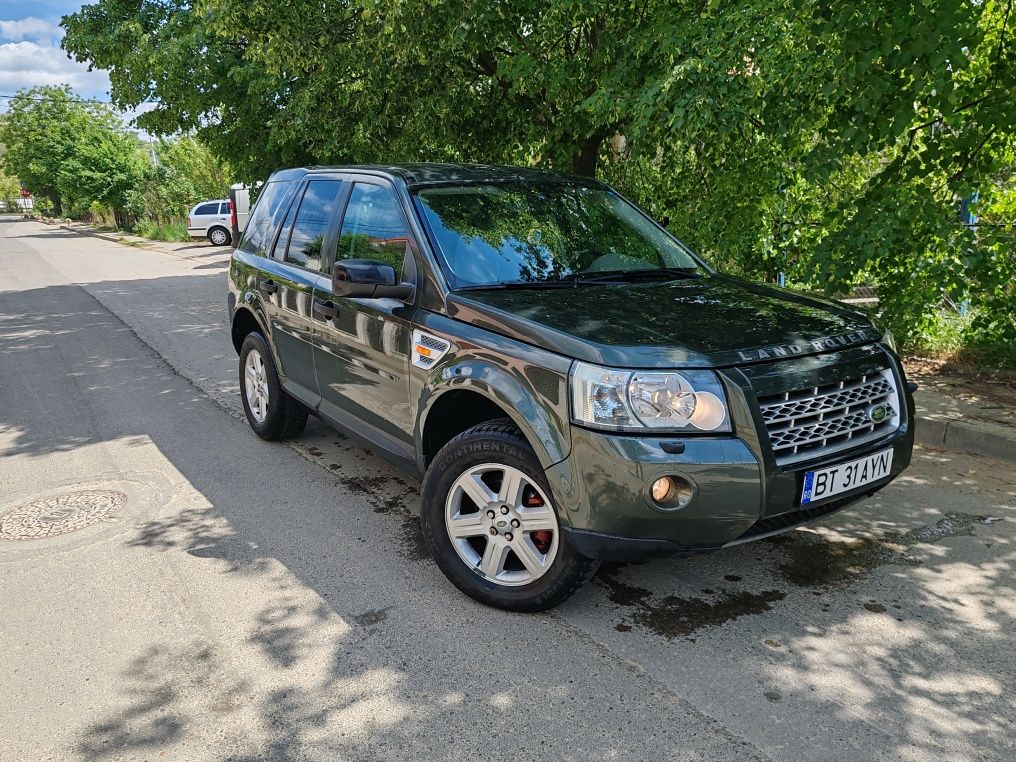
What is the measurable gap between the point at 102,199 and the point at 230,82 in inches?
1457

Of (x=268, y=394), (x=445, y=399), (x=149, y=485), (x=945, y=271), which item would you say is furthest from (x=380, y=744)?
(x=945, y=271)

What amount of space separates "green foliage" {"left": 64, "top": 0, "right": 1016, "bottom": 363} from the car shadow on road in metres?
1.87

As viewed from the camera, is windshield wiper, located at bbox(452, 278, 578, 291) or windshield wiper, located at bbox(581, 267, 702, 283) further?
windshield wiper, located at bbox(581, 267, 702, 283)

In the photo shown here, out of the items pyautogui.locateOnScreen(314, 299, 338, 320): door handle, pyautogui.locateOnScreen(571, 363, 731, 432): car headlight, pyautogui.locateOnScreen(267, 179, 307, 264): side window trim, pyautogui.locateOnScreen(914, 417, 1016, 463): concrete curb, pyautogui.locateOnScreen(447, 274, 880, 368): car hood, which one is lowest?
pyautogui.locateOnScreen(914, 417, 1016, 463): concrete curb

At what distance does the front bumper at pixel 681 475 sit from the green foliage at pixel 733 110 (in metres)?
2.64

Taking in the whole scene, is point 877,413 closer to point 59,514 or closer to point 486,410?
point 486,410

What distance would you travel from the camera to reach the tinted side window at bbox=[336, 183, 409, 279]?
412cm

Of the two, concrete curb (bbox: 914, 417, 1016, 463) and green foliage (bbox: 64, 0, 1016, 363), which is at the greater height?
green foliage (bbox: 64, 0, 1016, 363)

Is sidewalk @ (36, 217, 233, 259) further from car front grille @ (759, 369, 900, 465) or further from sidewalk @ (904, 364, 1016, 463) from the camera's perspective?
car front grille @ (759, 369, 900, 465)

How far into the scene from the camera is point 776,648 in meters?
3.23

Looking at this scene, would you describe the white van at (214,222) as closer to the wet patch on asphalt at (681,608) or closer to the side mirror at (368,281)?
the side mirror at (368,281)

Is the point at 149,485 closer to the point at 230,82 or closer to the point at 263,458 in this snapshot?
the point at 263,458

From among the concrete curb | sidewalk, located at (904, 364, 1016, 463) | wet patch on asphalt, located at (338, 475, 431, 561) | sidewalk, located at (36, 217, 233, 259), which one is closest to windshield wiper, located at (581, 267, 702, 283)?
wet patch on asphalt, located at (338, 475, 431, 561)

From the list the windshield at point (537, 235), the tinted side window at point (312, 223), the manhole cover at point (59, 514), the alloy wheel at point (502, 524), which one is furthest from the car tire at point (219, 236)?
the alloy wheel at point (502, 524)
